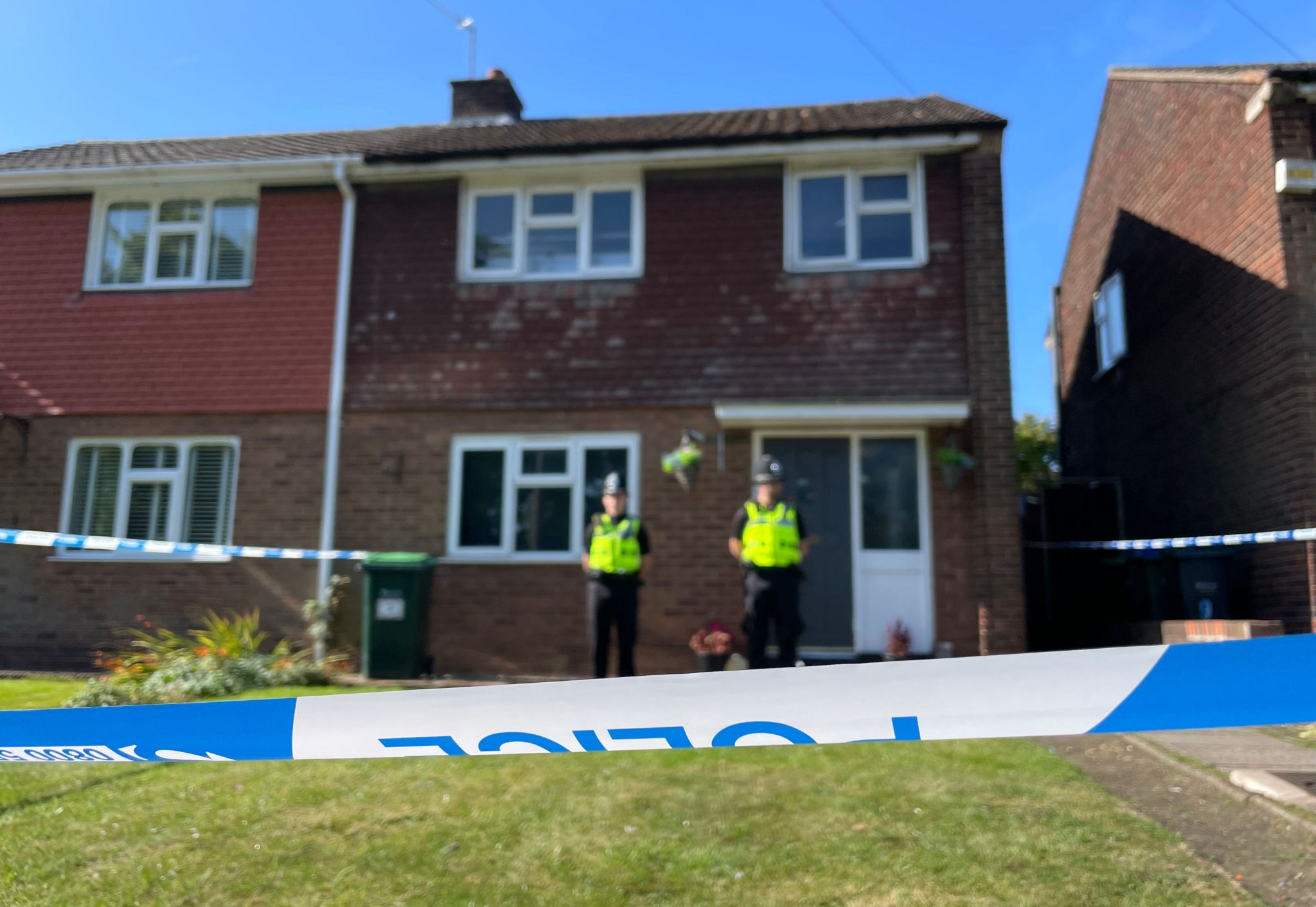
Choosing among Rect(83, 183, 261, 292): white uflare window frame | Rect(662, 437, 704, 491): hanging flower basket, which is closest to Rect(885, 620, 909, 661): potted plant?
Rect(662, 437, 704, 491): hanging flower basket

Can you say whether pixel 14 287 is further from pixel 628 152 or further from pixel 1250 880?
pixel 1250 880

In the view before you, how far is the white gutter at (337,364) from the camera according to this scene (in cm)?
923

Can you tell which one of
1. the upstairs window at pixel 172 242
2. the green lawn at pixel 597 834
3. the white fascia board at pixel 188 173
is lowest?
the green lawn at pixel 597 834

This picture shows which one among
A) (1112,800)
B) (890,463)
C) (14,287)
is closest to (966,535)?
(890,463)

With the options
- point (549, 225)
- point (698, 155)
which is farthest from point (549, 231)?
point (698, 155)

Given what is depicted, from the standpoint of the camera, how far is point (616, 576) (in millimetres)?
7023

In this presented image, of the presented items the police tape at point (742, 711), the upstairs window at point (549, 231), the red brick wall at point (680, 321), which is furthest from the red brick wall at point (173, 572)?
the police tape at point (742, 711)

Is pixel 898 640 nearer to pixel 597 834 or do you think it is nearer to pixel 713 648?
pixel 713 648

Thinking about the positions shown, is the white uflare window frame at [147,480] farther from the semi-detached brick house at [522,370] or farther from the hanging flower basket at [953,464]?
the hanging flower basket at [953,464]

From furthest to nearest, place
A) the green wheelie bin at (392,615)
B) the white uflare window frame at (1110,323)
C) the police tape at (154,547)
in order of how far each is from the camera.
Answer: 1. the white uflare window frame at (1110,323)
2. the green wheelie bin at (392,615)
3. the police tape at (154,547)

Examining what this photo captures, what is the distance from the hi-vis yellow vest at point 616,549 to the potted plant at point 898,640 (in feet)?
8.36

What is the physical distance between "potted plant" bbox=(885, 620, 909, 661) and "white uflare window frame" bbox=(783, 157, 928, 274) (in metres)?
3.22

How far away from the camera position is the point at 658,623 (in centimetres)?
878

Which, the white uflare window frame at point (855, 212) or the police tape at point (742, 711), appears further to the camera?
the white uflare window frame at point (855, 212)
